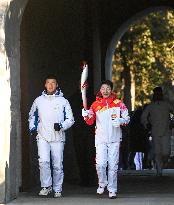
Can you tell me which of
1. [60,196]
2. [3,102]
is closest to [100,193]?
[60,196]

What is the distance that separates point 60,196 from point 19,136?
106 centimetres

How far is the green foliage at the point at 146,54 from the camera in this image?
3170 centimetres

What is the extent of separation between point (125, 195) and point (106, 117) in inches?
50.4

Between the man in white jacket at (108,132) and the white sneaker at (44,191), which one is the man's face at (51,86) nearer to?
the man in white jacket at (108,132)

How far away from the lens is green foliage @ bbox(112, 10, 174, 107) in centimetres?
3170

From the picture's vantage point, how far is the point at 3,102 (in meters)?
10.5

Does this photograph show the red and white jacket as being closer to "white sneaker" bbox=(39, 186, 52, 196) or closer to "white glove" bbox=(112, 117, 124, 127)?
"white glove" bbox=(112, 117, 124, 127)

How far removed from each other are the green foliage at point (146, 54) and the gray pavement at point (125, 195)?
16.7m

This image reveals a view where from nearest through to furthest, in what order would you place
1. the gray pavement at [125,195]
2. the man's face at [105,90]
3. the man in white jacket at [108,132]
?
the gray pavement at [125,195]
the man in white jacket at [108,132]
the man's face at [105,90]

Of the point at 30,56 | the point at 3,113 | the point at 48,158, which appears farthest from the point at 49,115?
the point at 30,56

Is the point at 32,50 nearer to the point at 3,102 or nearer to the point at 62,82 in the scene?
the point at 62,82

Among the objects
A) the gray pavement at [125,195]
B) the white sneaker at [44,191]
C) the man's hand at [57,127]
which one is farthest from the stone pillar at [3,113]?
the white sneaker at [44,191]

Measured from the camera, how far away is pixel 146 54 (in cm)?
3284

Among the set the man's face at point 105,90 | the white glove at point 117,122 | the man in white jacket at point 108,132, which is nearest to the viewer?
the white glove at point 117,122
